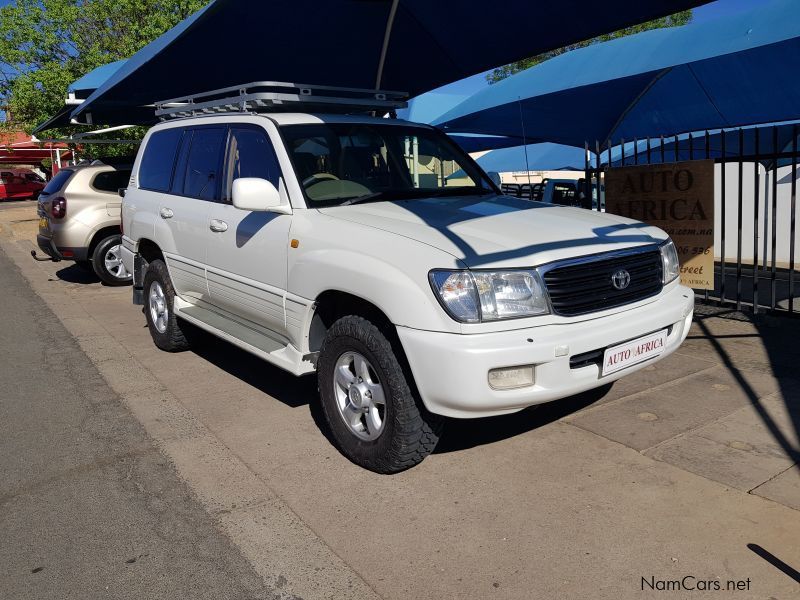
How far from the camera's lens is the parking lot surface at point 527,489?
2879mm

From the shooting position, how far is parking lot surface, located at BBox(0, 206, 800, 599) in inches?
113

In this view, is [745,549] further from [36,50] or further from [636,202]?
[36,50]

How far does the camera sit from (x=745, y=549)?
2943 millimetres

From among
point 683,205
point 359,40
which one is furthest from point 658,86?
point 359,40

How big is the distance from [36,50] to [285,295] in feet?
69.0

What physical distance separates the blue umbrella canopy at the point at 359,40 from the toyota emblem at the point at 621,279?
2.57m

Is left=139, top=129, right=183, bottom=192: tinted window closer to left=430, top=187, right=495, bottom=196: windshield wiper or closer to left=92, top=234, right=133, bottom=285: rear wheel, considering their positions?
left=430, top=187, right=495, bottom=196: windshield wiper

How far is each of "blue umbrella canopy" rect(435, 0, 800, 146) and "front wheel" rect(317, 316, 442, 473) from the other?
4.98 metres

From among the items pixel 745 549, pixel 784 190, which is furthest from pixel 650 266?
pixel 784 190

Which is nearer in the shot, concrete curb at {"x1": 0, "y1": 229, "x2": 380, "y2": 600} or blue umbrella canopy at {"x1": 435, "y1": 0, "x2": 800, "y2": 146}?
concrete curb at {"x1": 0, "y1": 229, "x2": 380, "y2": 600}

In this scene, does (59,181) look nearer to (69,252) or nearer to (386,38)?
(69,252)

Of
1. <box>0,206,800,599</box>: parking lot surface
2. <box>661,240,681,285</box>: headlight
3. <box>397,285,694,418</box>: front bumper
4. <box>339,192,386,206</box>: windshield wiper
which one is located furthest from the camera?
<box>339,192,386,206</box>: windshield wiper

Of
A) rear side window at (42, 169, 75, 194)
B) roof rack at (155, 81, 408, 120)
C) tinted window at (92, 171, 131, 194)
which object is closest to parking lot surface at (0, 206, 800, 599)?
roof rack at (155, 81, 408, 120)

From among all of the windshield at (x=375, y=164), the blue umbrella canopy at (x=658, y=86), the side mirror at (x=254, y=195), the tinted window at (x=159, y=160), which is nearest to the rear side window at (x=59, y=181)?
the tinted window at (x=159, y=160)
